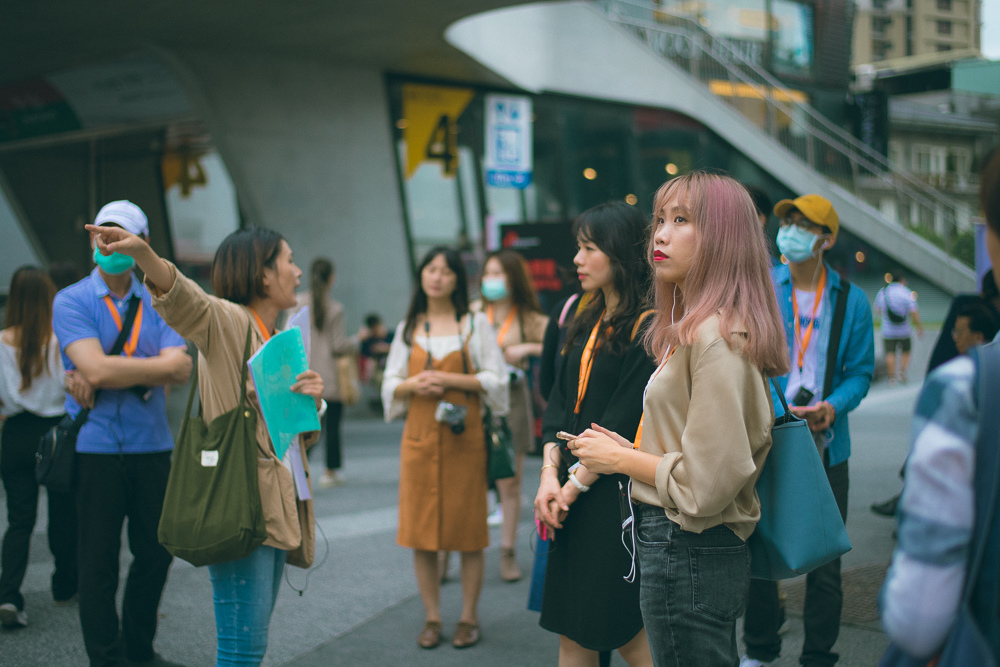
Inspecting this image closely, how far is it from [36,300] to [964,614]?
16.8 feet

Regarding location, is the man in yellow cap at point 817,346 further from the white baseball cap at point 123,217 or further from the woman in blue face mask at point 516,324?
the white baseball cap at point 123,217

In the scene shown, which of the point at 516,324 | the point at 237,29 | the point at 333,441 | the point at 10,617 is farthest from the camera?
the point at 237,29

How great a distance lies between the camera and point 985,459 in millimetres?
1370

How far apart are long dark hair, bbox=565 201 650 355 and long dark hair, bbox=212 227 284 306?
1.22 m

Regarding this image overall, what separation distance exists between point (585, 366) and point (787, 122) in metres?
17.5

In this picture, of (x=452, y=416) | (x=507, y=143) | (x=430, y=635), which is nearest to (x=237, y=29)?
(x=507, y=143)

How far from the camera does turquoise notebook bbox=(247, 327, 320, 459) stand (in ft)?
9.80

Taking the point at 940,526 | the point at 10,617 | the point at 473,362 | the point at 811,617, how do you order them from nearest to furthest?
the point at 940,526, the point at 811,617, the point at 10,617, the point at 473,362

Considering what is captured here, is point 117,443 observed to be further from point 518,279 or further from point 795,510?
point 518,279

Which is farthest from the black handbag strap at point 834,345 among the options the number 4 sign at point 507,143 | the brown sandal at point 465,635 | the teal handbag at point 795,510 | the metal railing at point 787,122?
the metal railing at point 787,122

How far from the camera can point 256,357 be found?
2.95m

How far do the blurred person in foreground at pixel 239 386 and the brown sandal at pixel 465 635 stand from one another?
136cm

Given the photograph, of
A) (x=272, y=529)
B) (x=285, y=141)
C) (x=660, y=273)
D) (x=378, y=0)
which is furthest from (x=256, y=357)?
(x=285, y=141)

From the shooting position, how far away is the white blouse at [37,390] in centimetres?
484
